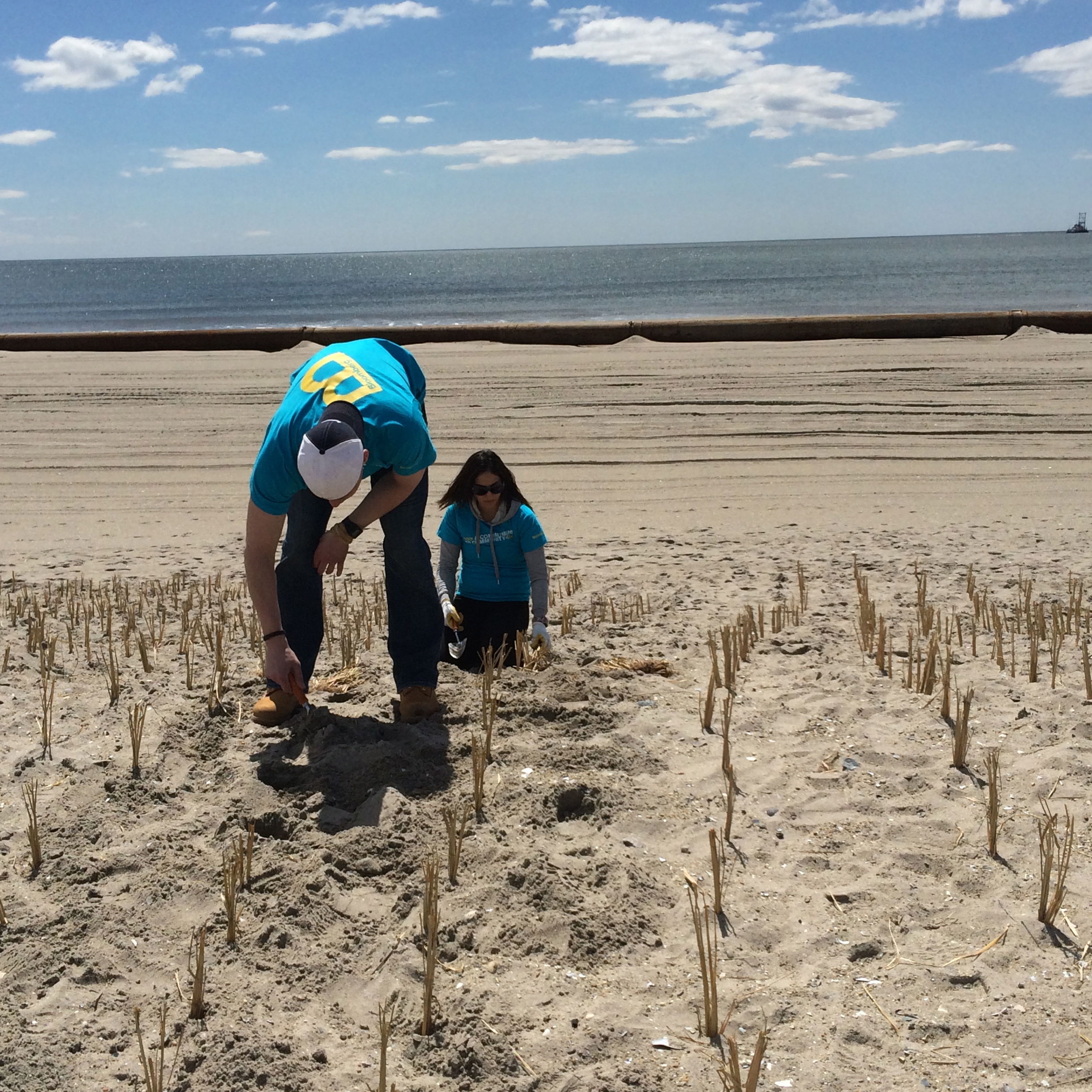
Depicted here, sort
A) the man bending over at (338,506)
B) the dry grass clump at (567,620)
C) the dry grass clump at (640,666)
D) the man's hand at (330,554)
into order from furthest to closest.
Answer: the dry grass clump at (567,620), the dry grass clump at (640,666), the man's hand at (330,554), the man bending over at (338,506)

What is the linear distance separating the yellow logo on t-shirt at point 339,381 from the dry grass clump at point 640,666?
1740mm

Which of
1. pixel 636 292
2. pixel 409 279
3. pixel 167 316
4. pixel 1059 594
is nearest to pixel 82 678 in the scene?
pixel 1059 594

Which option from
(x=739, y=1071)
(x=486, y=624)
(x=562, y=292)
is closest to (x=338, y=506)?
(x=486, y=624)

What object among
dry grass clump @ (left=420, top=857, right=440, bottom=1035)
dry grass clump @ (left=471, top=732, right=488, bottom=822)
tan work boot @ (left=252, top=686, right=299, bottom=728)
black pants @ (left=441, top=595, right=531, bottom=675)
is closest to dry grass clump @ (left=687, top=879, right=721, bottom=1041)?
dry grass clump @ (left=420, top=857, right=440, bottom=1035)

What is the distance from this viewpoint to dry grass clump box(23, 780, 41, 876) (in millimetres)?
3326

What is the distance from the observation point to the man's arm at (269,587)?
12.5 ft

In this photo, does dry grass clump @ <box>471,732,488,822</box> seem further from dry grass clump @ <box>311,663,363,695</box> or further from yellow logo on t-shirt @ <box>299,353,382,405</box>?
yellow logo on t-shirt @ <box>299,353,382,405</box>

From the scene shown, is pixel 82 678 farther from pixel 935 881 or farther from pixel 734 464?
pixel 734 464

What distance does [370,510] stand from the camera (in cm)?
380

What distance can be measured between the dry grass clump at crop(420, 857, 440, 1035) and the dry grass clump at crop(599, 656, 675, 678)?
178 centimetres

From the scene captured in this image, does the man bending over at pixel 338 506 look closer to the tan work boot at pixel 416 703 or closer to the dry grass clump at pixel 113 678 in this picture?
the tan work boot at pixel 416 703

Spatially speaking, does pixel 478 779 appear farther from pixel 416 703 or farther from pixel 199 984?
pixel 199 984

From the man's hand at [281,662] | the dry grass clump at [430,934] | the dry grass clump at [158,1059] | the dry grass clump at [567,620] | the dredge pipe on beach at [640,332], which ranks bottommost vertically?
the dry grass clump at [158,1059]

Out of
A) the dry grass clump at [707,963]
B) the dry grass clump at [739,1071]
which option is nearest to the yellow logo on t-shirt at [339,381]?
the dry grass clump at [707,963]
